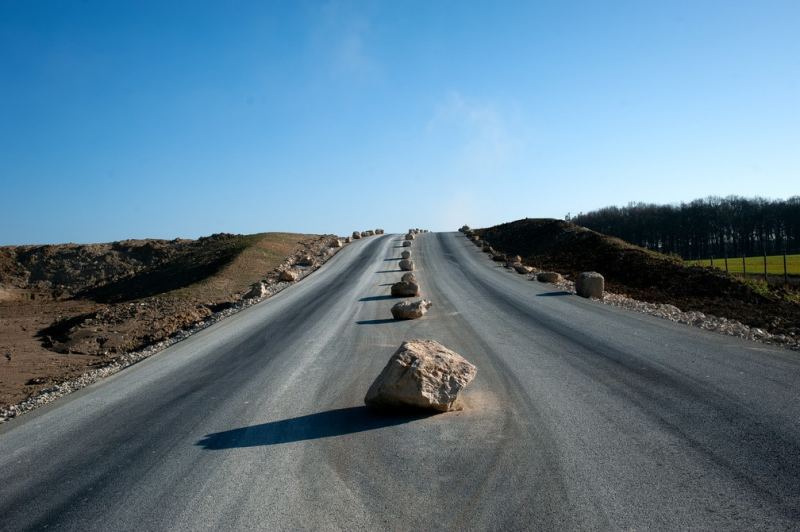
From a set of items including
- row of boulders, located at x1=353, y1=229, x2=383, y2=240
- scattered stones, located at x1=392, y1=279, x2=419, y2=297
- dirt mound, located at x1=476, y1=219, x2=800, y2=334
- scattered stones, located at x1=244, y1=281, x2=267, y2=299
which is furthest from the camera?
row of boulders, located at x1=353, y1=229, x2=383, y2=240

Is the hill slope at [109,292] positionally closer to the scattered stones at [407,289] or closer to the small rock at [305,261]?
the small rock at [305,261]

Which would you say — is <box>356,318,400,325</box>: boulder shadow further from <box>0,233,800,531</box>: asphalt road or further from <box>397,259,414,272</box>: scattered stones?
<box>397,259,414,272</box>: scattered stones

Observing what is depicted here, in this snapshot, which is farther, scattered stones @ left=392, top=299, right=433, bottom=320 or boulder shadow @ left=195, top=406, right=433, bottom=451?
scattered stones @ left=392, top=299, right=433, bottom=320

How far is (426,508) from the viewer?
4.42 metres

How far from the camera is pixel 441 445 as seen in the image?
578cm

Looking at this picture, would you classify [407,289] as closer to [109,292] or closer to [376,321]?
[376,321]

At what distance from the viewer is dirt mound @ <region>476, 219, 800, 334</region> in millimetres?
17844

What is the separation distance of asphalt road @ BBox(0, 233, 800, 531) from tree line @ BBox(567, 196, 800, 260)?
86237 millimetres

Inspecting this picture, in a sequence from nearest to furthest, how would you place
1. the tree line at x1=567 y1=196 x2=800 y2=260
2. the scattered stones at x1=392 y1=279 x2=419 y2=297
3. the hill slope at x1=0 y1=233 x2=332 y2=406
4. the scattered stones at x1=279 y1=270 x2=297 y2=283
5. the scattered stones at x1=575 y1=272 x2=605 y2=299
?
1. the hill slope at x1=0 y1=233 x2=332 y2=406
2. the scattered stones at x1=575 y1=272 x2=605 y2=299
3. the scattered stones at x1=392 y1=279 x2=419 y2=297
4. the scattered stones at x1=279 y1=270 x2=297 y2=283
5. the tree line at x1=567 y1=196 x2=800 y2=260

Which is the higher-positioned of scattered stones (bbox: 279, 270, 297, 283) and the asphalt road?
scattered stones (bbox: 279, 270, 297, 283)

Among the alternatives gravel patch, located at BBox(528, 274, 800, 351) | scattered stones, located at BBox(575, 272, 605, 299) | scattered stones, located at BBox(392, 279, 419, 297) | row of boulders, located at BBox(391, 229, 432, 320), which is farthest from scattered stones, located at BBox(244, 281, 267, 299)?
scattered stones, located at BBox(575, 272, 605, 299)

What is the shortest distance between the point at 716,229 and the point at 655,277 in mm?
71613

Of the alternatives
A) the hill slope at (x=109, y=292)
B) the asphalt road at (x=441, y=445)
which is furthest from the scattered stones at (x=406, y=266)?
the asphalt road at (x=441, y=445)

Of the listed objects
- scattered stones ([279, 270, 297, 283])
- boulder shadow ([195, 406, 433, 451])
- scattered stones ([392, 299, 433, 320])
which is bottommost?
boulder shadow ([195, 406, 433, 451])
